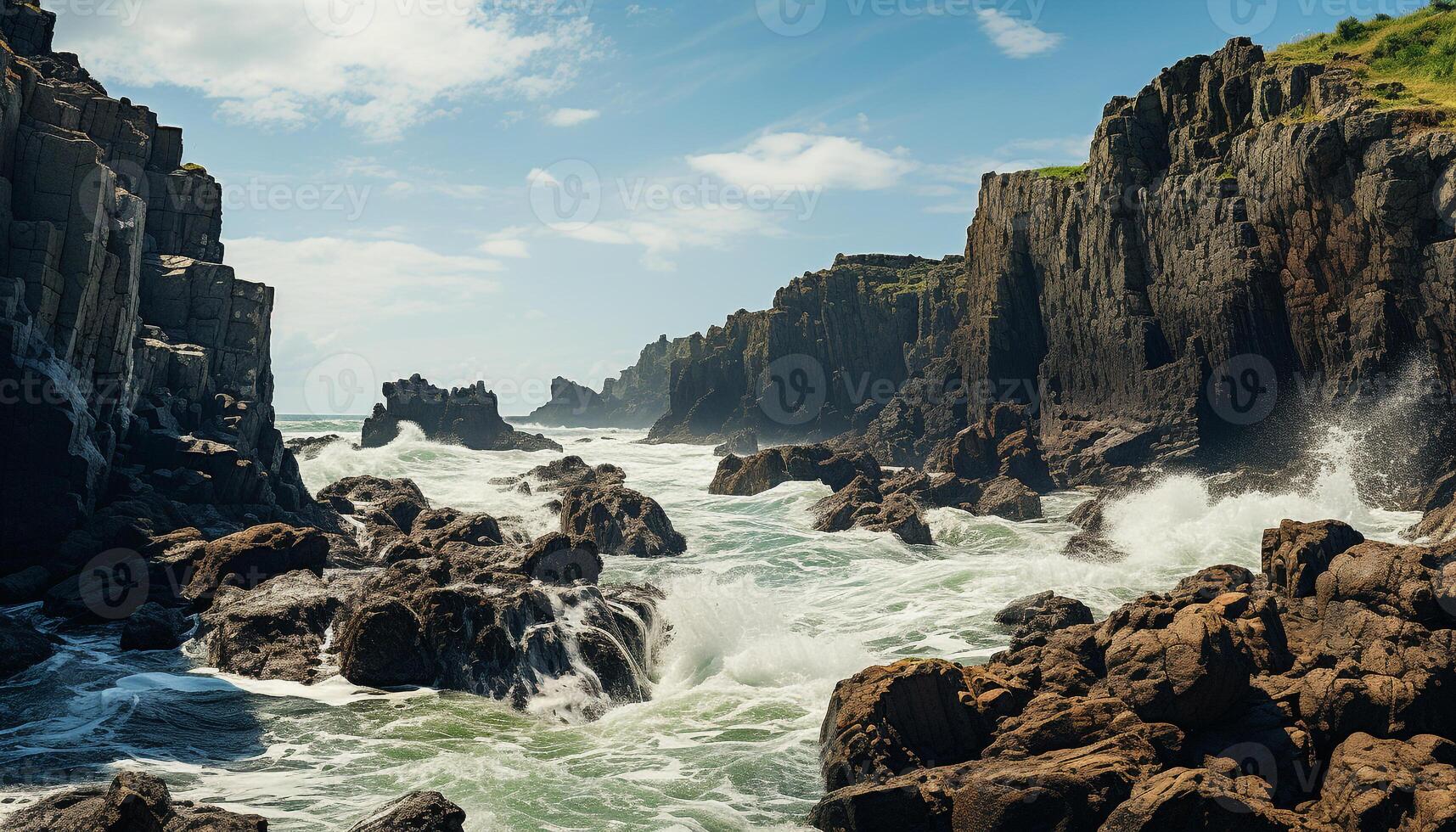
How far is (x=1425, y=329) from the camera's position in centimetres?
3916

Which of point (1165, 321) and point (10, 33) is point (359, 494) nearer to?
point (10, 33)

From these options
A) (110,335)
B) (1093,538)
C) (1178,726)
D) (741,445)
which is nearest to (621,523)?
(1093,538)

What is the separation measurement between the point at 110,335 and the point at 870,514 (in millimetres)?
28627

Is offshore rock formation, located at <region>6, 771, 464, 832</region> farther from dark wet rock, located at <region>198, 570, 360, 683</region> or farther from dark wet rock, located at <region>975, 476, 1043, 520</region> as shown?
dark wet rock, located at <region>975, 476, 1043, 520</region>

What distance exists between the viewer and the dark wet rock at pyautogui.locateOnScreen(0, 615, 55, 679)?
1844 centimetres

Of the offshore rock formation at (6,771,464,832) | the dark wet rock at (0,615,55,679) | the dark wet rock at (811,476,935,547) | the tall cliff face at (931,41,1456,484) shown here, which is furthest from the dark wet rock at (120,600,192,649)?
the tall cliff face at (931,41,1456,484)

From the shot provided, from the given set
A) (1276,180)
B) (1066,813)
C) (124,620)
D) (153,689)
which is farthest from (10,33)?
(1276,180)

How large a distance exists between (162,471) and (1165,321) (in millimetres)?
48459

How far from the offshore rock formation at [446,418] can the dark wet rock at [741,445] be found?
15343 mm

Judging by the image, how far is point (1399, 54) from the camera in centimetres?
4841

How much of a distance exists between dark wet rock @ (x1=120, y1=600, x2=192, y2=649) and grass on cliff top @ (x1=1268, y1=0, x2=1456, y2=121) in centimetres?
4667

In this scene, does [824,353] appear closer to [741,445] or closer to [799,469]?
[741,445]

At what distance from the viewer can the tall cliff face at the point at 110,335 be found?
25438 millimetres

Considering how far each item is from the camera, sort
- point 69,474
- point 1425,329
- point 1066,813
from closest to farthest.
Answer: point 1066,813, point 69,474, point 1425,329
